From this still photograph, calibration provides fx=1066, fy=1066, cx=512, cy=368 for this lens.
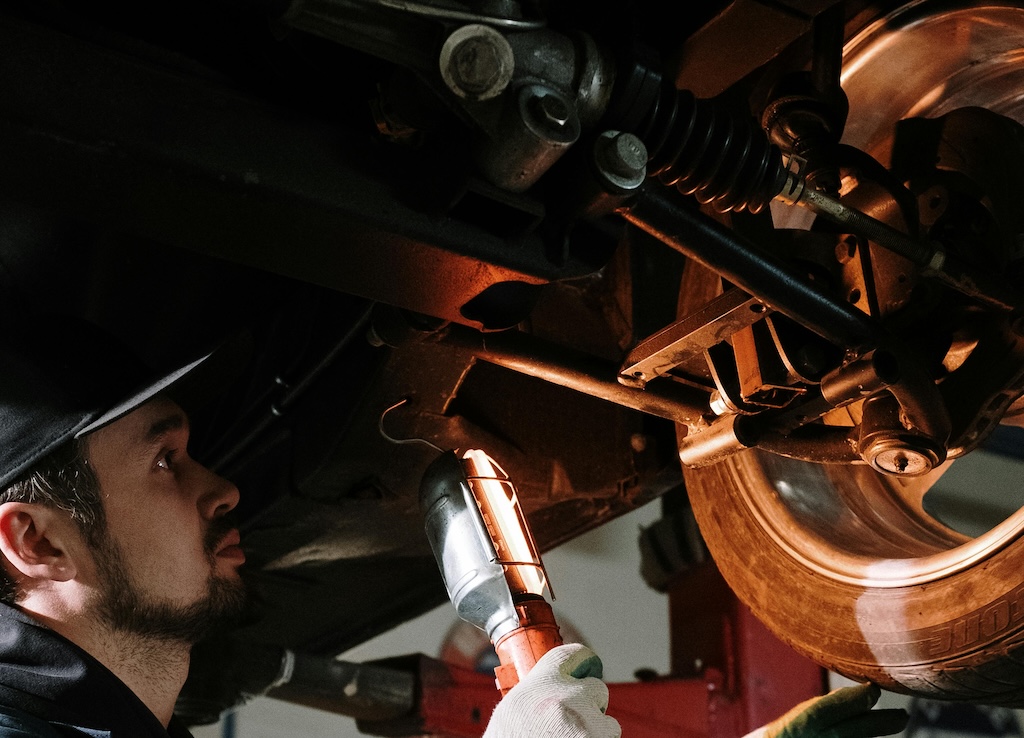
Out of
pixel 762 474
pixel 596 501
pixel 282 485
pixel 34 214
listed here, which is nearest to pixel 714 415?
pixel 762 474

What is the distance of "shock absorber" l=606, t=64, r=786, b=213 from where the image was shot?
0.83 metres

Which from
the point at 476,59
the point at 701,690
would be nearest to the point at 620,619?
the point at 701,690

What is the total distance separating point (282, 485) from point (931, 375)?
84 centimetres

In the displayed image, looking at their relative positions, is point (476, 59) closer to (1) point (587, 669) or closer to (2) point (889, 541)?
(1) point (587, 669)

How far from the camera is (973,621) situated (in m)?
1.06

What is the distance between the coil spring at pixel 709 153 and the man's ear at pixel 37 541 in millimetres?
824

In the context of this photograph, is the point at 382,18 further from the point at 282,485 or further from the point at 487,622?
the point at 282,485

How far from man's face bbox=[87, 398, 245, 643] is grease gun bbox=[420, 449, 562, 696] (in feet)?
1.10

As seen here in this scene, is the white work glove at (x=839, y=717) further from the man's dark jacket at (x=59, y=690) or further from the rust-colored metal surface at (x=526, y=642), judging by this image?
the man's dark jacket at (x=59, y=690)

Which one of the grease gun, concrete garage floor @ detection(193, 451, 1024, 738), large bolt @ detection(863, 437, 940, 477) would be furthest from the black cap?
concrete garage floor @ detection(193, 451, 1024, 738)

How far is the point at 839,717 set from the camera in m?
1.21

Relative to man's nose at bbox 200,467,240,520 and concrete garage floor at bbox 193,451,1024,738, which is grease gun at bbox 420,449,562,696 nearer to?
man's nose at bbox 200,467,240,520

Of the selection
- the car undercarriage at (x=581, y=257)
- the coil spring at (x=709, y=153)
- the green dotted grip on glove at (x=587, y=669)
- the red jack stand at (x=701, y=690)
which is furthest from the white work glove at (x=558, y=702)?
the red jack stand at (x=701, y=690)

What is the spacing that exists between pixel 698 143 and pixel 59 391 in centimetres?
79
